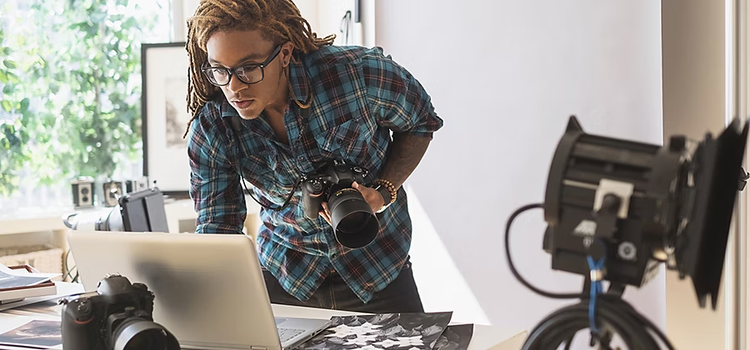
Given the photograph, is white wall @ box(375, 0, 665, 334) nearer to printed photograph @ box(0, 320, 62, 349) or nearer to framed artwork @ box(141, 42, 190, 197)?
framed artwork @ box(141, 42, 190, 197)

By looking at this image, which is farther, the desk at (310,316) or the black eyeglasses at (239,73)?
the black eyeglasses at (239,73)

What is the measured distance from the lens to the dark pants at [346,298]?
162cm

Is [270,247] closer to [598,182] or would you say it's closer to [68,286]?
[68,286]

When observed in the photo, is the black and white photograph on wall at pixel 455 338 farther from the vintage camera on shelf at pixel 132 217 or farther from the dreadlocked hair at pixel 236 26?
the vintage camera on shelf at pixel 132 217

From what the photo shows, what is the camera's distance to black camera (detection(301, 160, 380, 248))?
1220 mm

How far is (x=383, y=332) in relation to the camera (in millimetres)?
1280

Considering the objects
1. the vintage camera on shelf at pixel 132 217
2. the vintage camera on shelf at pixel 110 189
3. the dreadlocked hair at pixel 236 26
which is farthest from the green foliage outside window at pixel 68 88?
the dreadlocked hair at pixel 236 26

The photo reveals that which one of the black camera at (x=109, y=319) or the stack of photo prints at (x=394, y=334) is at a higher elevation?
the black camera at (x=109, y=319)

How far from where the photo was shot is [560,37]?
2.18m

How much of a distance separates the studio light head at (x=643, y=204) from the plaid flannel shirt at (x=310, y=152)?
40.3 inches

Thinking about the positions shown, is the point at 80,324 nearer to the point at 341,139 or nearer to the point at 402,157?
the point at 341,139

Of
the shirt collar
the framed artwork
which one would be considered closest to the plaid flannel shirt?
the shirt collar

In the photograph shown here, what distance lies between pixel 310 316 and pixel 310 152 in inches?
13.6

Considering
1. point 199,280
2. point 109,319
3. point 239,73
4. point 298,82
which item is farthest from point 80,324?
point 298,82
